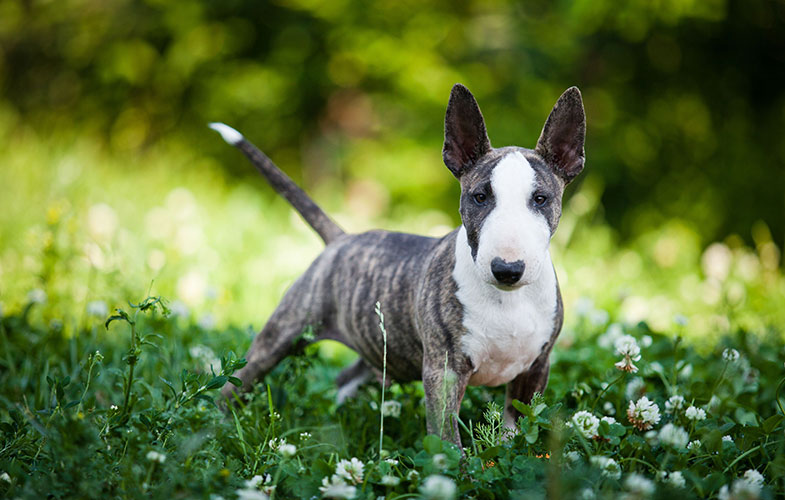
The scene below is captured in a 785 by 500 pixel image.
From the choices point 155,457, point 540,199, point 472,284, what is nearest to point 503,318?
point 472,284

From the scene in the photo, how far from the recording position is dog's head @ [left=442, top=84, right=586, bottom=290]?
207 cm

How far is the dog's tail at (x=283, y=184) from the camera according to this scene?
Answer: 3.12 meters

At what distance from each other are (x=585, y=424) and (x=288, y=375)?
155 cm

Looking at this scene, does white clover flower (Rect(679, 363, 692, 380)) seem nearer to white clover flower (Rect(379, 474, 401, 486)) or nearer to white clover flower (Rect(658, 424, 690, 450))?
white clover flower (Rect(658, 424, 690, 450))

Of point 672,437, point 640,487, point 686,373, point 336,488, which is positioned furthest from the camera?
point 686,373

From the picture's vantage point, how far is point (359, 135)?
8.41 m

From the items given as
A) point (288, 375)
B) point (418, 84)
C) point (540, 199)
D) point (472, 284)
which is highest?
point (418, 84)

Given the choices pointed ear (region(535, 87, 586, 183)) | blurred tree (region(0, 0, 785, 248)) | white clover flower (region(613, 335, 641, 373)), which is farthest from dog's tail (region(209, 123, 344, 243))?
blurred tree (region(0, 0, 785, 248))

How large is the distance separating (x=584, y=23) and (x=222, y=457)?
4797 millimetres

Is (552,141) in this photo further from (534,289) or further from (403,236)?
(403,236)

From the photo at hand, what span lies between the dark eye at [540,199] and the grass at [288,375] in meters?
0.65

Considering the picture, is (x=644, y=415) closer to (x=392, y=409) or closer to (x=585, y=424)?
(x=585, y=424)

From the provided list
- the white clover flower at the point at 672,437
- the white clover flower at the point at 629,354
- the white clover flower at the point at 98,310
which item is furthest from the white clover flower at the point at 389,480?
the white clover flower at the point at 98,310

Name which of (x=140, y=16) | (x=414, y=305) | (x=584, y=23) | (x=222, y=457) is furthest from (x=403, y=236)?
(x=140, y=16)
